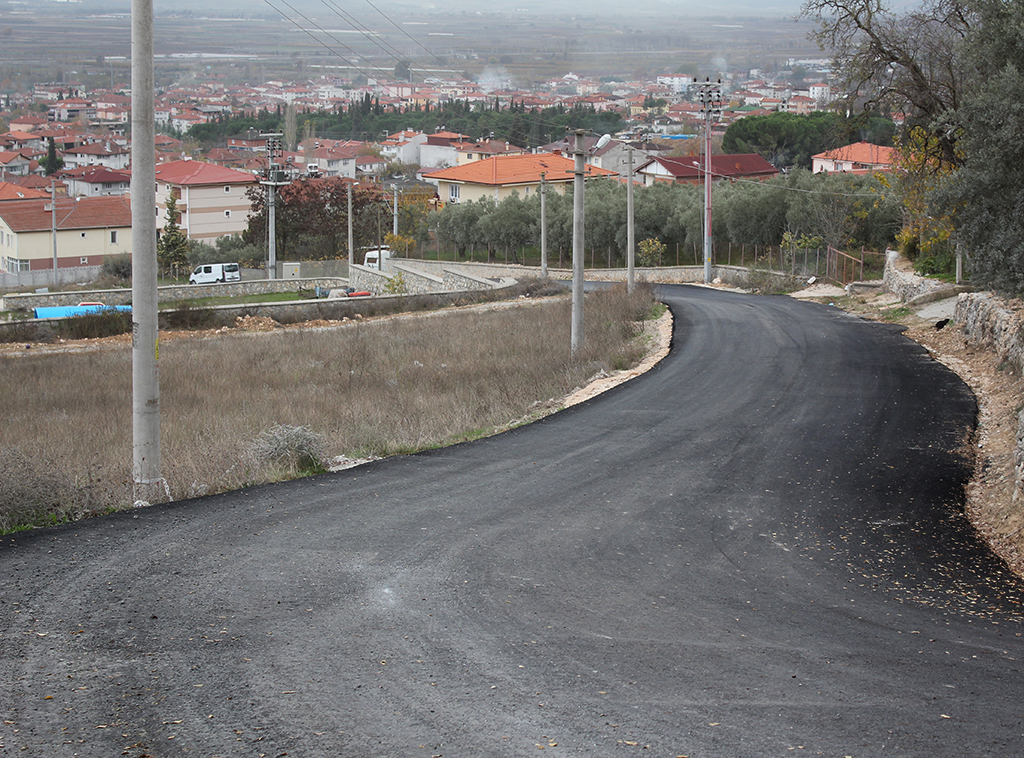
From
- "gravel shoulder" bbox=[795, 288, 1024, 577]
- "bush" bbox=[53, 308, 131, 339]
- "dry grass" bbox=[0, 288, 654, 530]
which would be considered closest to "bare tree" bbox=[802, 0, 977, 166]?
"gravel shoulder" bbox=[795, 288, 1024, 577]

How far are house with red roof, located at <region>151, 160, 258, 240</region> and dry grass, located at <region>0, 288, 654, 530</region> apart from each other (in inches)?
2685

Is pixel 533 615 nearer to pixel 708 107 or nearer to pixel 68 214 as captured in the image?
pixel 708 107

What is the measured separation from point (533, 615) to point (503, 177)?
284 feet

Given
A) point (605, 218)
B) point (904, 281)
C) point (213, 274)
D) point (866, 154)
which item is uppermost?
point (866, 154)

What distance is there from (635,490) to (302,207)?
223 ft

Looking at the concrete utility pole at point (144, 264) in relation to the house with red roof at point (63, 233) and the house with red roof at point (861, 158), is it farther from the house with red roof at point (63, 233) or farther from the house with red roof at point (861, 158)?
the house with red roof at point (861, 158)

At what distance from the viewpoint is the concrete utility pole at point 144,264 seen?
32.9ft

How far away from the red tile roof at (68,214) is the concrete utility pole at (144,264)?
2836 inches

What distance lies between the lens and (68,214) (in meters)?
76.9

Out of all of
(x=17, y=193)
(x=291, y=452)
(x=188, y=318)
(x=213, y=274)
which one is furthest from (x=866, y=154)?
(x=291, y=452)

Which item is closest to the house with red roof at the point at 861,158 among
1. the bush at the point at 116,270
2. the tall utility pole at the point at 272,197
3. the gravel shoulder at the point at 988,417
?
the tall utility pole at the point at 272,197

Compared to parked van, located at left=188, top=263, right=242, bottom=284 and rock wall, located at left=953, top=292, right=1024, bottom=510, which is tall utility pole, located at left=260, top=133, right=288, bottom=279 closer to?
parked van, located at left=188, top=263, right=242, bottom=284

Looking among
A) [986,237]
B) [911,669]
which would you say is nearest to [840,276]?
[986,237]

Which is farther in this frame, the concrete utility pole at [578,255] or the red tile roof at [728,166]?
the red tile roof at [728,166]
